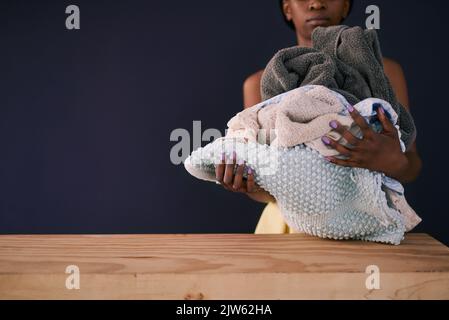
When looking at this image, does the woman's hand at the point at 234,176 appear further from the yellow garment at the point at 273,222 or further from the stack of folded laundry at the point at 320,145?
the yellow garment at the point at 273,222

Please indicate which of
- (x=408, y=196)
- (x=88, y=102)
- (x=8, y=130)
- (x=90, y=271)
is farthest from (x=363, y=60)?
(x=8, y=130)

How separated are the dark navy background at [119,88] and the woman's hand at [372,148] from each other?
971 mm

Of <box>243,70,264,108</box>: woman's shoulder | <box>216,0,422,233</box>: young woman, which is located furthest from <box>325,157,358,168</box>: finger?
<box>243,70,264,108</box>: woman's shoulder

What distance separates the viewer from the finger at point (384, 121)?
29.3 inches

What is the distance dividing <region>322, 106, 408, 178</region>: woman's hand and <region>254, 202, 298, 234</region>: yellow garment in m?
0.33

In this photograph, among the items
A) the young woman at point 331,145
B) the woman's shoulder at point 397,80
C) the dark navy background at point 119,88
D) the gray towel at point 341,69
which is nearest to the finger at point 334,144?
the young woman at point 331,145

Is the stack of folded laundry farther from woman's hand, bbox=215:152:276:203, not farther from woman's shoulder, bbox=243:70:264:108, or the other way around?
woman's shoulder, bbox=243:70:264:108

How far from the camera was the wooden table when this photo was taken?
58cm

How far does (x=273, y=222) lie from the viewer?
114 centimetres

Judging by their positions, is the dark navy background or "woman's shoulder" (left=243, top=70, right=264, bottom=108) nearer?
"woman's shoulder" (left=243, top=70, right=264, bottom=108)

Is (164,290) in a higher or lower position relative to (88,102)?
lower

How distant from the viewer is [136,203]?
1.74m
